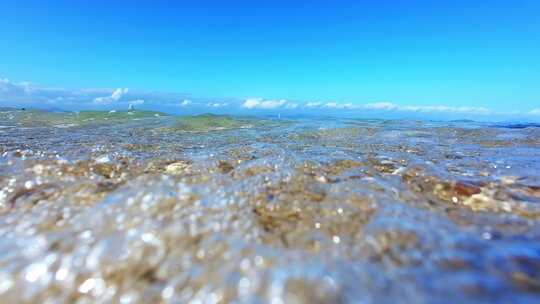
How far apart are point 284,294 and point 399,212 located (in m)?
2.46

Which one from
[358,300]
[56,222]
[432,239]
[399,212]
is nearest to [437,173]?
[399,212]

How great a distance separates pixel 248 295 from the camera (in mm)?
2488

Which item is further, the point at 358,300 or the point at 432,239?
the point at 432,239

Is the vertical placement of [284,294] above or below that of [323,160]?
below

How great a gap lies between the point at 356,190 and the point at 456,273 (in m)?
2.40

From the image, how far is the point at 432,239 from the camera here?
3.31m

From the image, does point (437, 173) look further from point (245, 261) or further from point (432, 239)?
point (245, 261)

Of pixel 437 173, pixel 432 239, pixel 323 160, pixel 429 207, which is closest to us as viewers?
pixel 432 239

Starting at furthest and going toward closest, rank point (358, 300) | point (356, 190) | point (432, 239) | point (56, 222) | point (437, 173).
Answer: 1. point (437, 173)
2. point (356, 190)
3. point (56, 222)
4. point (432, 239)
5. point (358, 300)

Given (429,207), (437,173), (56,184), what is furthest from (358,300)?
(56,184)

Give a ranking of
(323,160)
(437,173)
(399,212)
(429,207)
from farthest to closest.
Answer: (323,160) → (437,173) → (429,207) → (399,212)

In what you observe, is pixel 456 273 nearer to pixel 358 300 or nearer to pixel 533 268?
pixel 533 268

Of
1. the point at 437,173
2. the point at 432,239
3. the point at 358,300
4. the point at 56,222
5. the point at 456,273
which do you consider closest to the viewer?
the point at 358,300

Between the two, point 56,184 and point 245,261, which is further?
point 56,184
